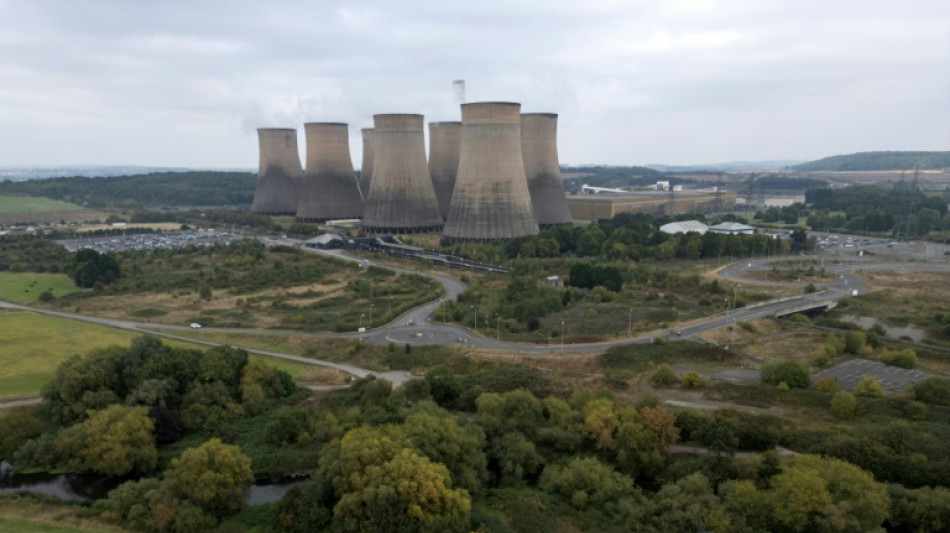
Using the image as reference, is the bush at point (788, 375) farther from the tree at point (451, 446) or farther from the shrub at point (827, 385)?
the tree at point (451, 446)

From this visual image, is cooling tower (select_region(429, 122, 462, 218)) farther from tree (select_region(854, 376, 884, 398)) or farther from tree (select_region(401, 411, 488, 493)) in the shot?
tree (select_region(401, 411, 488, 493))

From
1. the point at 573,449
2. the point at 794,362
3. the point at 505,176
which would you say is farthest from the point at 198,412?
the point at 505,176

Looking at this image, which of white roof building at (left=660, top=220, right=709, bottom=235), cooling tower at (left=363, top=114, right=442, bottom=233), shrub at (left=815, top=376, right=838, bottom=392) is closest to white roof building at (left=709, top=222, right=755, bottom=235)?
white roof building at (left=660, top=220, right=709, bottom=235)

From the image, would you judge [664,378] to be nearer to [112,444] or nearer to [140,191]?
[112,444]

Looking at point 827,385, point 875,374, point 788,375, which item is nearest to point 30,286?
point 788,375

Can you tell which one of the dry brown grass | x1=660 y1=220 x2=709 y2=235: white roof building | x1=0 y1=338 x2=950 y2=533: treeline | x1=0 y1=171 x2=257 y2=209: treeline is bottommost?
the dry brown grass

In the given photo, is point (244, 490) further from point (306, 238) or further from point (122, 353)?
point (306, 238)

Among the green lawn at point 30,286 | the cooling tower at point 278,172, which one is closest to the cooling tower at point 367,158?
the cooling tower at point 278,172
